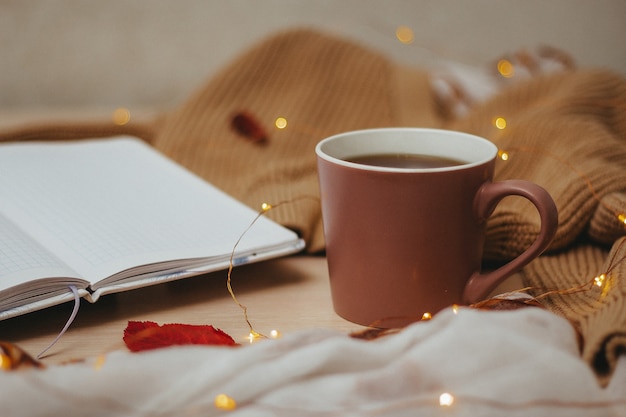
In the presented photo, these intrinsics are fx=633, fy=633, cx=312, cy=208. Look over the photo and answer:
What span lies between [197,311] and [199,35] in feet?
2.24

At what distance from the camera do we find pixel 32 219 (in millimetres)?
501

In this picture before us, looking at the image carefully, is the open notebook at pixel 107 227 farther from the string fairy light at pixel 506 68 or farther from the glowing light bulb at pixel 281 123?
the string fairy light at pixel 506 68

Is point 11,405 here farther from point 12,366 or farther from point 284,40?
point 284,40

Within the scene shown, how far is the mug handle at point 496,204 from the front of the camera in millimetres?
383

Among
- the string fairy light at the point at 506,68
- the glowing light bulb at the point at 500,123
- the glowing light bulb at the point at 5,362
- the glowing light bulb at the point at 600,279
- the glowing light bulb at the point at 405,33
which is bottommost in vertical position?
the glowing light bulb at the point at 5,362

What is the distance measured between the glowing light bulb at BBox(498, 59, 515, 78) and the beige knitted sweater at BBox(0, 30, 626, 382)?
0.10m

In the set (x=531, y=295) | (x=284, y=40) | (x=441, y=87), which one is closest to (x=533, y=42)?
(x=441, y=87)

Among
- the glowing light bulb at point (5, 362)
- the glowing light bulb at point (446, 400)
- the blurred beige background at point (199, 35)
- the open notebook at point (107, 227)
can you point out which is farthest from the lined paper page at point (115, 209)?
the blurred beige background at point (199, 35)

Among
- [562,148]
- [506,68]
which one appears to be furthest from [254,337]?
[506,68]

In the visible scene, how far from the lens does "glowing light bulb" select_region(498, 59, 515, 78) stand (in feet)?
2.71

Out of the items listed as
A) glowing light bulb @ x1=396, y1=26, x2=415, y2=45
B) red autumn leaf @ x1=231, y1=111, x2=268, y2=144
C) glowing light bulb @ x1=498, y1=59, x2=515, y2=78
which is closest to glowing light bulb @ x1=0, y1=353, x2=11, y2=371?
red autumn leaf @ x1=231, y1=111, x2=268, y2=144

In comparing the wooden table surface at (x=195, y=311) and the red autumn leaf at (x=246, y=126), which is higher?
the red autumn leaf at (x=246, y=126)

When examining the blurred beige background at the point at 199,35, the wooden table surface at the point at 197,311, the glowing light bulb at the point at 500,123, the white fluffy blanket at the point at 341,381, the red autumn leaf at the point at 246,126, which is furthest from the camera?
the blurred beige background at the point at 199,35

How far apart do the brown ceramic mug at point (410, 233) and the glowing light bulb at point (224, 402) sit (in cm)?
12
